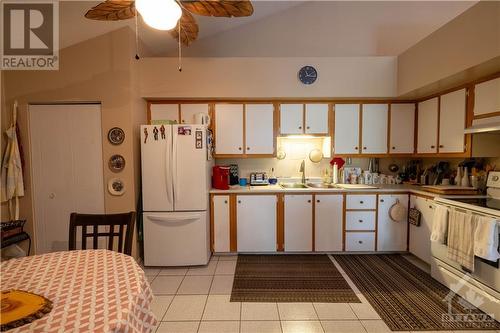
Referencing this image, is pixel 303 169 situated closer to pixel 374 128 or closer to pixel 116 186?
pixel 374 128

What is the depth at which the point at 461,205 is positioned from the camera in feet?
7.41

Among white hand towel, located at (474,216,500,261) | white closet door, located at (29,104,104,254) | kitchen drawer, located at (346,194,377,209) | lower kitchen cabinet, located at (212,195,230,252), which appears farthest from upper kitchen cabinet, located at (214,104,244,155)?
white hand towel, located at (474,216,500,261)

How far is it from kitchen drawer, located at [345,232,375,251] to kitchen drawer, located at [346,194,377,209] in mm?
365

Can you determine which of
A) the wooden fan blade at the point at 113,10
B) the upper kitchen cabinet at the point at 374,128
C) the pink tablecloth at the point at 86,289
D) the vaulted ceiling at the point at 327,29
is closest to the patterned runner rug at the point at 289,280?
the pink tablecloth at the point at 86,289

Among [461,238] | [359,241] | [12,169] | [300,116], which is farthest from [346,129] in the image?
[12,169]

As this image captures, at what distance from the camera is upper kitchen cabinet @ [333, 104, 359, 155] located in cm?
347

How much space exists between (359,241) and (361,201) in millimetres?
542

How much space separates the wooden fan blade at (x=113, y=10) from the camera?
5.28 ft

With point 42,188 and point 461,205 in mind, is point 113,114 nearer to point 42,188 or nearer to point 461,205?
point 42,188

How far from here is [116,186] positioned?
294 cm

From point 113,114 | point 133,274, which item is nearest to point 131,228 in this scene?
point 133,274

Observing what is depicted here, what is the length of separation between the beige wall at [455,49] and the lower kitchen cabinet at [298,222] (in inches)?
76.1

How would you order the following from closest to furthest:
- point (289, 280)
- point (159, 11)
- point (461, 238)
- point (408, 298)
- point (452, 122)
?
point (159, 11)
point (461, 238)
point (408, 298)
point (289, 280)
point (452, 122)

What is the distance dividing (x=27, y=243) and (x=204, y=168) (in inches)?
92.8
